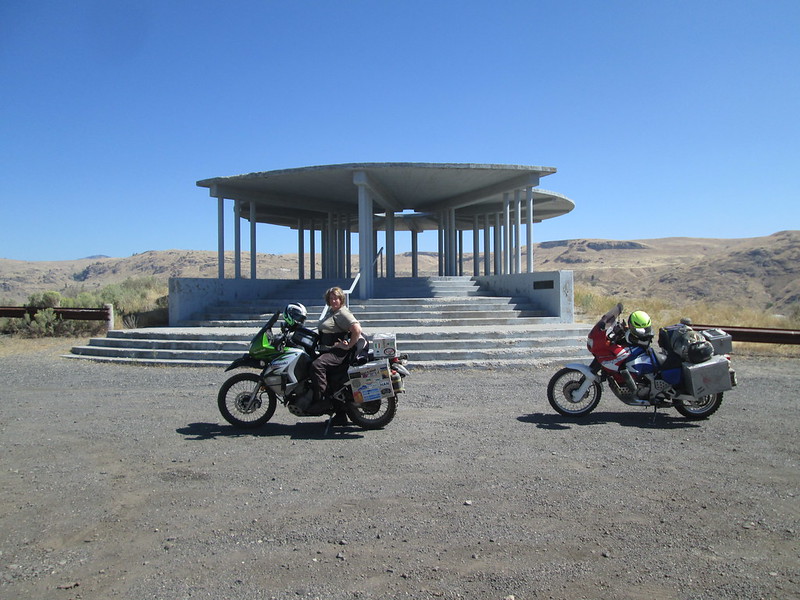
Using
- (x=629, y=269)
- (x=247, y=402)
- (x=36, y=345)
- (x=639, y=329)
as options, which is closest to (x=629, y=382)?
(x=639, y=329)

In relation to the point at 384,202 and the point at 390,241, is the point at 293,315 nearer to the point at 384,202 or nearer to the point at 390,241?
the point at 384,202

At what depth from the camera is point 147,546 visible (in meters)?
3.49

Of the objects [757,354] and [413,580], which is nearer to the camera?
[413,580]

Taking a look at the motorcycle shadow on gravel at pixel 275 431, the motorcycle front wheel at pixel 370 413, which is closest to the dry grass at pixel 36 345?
the motorcycle shadow on gravel at pixel 275 431

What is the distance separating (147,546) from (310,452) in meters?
2.15

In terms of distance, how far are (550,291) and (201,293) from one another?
33.0 feet

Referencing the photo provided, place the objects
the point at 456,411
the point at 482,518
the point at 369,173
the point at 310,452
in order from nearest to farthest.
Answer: the point at 482,518 < the point at 310,452 < the point at 456,411 < the point at 369,173

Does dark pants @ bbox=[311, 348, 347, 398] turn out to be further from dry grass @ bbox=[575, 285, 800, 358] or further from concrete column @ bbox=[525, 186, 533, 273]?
concrete column @ bbox=[525, 186, 533, 273]

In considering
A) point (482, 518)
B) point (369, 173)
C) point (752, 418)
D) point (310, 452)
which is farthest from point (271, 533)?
point (369, 173)

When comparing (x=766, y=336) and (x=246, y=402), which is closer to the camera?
(x=246, y=402)

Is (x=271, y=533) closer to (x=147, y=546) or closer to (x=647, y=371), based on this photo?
(x=147, y=546)

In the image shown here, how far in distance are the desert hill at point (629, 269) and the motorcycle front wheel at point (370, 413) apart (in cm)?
2131

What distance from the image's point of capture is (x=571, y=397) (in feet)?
22.7

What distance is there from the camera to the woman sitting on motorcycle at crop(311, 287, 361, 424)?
6.18 metres
